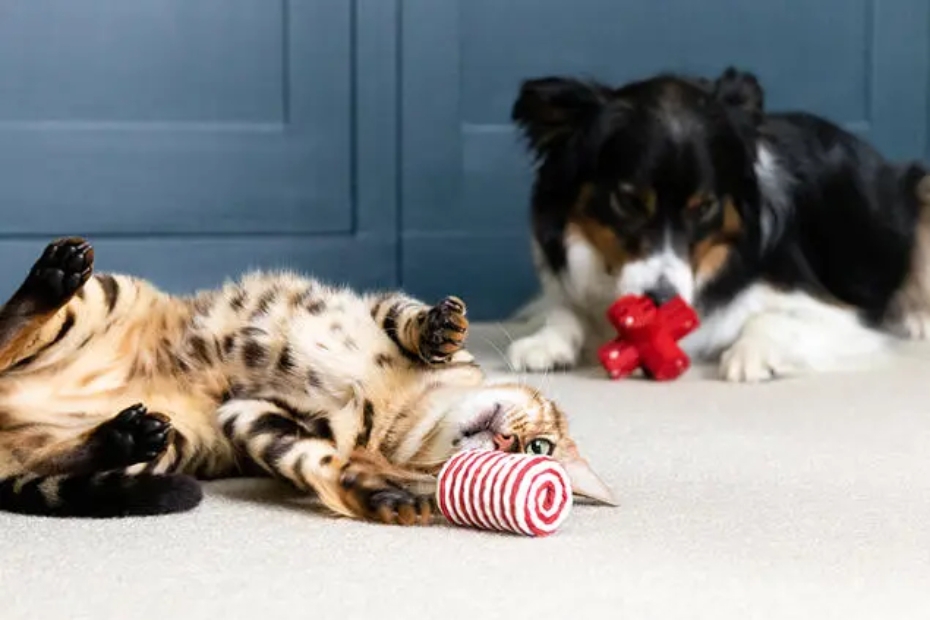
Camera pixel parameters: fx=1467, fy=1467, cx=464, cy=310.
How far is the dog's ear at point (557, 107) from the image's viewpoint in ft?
9.91

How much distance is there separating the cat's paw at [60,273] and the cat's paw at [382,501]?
370mm

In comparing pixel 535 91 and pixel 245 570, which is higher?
pixel 535 91

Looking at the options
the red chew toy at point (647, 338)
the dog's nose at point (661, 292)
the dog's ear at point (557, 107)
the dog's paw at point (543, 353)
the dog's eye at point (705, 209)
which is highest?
the dog's ear at point (557, 107)

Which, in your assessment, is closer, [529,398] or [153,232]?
[529,398]

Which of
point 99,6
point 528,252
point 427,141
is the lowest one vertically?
point 528,252

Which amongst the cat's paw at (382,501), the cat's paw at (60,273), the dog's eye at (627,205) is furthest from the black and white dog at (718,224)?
the cat's paw at (60,273)

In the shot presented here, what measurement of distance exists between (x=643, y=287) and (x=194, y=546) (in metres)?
1.53

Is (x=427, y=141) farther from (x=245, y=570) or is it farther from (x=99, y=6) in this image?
(x=245, y=570)

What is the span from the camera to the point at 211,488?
1.80 meters

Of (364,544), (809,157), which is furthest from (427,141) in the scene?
(364,544)

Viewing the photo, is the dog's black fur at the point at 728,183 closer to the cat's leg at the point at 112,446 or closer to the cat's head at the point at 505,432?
the cat's head at the point at 505,432

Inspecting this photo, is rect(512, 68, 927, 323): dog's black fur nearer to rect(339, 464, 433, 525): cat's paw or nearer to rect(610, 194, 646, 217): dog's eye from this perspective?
rect(610, 194, 646, 217): dog's eye

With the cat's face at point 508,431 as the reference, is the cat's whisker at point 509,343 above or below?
below

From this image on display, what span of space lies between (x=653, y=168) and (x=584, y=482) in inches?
51.2
